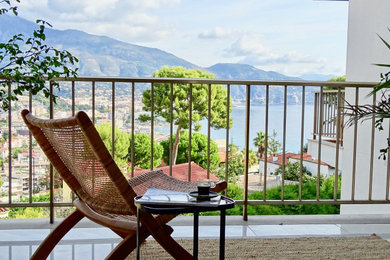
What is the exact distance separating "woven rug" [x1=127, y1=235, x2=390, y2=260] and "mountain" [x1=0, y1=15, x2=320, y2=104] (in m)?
13.1

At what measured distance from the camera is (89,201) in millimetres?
1946

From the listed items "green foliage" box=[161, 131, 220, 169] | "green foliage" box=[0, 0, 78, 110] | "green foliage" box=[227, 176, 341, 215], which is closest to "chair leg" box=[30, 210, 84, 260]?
"green foliage" box=[0, 0, 78, 110]

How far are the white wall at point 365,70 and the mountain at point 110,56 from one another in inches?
374

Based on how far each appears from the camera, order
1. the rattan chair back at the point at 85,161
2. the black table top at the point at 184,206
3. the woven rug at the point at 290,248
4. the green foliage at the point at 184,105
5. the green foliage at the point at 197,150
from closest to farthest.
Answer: the black table top at the point at 184,206
the rattan chair back at the point at 85,161
the woven rug at the point at 290,248
the green foliage at the point at 184,105
the green foliage at the point at 197,150

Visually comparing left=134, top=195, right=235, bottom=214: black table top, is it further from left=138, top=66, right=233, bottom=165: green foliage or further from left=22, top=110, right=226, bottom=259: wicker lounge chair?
left=138, top=66, right=233, bottom=165: green foliage

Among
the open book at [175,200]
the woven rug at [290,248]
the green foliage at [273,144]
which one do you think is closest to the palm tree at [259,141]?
the green foliage at [273,144]

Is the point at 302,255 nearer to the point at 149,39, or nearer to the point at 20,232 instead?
the point at 20,232

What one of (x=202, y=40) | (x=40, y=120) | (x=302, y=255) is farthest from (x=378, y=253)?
(x=202, y=40)

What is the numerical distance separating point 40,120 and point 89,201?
1.27 ft

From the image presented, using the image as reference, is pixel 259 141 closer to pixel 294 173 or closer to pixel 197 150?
pixel 294 173

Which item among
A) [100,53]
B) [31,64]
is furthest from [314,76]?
[31,64]

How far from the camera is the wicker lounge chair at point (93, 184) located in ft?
5.54

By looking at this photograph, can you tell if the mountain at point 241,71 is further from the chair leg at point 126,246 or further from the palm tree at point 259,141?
the chair leg at point 126,246

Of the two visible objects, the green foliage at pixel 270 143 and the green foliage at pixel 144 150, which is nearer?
the green foliage at pixel 144 150
